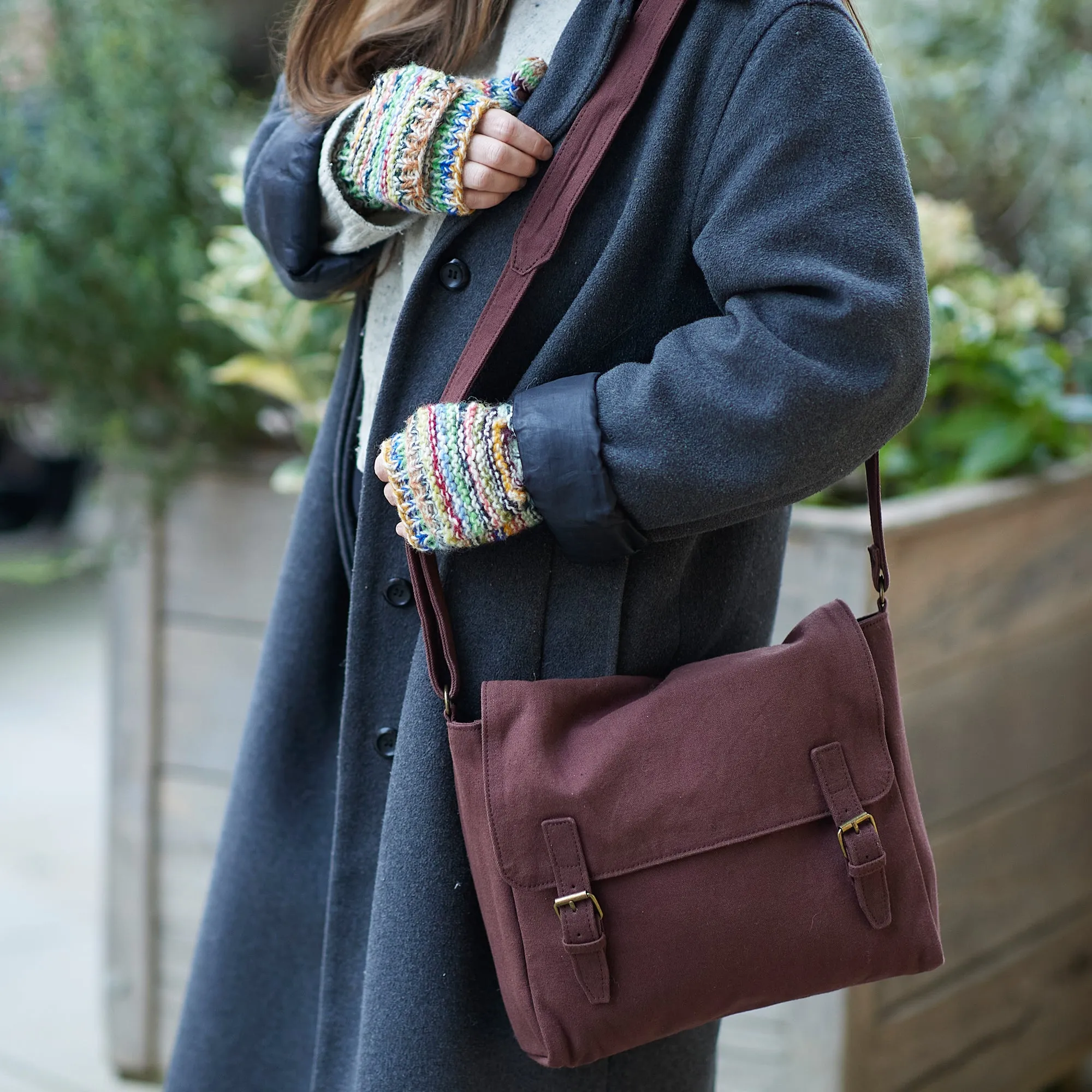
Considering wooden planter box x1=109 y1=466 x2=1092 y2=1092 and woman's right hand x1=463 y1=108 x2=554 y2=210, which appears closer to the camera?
woman's right hand x1=463 y1=108 x2=554 y2=210

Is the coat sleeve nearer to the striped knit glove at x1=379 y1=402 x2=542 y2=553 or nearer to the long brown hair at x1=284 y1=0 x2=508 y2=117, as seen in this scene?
the striped knit glove at x1=379 y1=402 x2=542 y2=553

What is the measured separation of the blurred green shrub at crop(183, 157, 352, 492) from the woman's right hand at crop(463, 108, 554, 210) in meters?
0.73

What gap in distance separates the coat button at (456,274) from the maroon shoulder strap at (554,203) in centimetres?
4

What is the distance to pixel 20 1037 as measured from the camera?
210cm

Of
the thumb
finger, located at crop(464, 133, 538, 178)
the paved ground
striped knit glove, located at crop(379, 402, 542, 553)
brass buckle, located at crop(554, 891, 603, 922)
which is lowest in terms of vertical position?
the paved ground

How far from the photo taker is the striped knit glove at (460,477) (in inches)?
32.5

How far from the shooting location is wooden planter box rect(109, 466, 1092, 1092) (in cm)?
149

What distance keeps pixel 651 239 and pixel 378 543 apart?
0.32 metres

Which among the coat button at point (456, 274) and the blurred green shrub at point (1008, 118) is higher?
the coat button at point (456, 274)

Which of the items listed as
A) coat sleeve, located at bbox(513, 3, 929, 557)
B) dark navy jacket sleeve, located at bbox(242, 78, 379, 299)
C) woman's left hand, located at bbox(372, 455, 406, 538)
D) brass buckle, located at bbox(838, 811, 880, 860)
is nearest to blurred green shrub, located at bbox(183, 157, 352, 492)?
dark navy jacket sleeve, located at bbox(242, 78, 379, 299)

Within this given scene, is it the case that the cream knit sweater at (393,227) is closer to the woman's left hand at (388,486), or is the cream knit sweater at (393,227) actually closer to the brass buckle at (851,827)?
the woman's left hand at (388,486)

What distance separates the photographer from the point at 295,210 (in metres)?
1.02

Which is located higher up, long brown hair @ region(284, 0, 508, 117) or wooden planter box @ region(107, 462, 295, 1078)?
long brown hair @ region(284, 0, 508, 117)

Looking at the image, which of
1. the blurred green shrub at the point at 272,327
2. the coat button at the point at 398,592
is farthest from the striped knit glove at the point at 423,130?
the blurred green shrub at the point at 272,327
